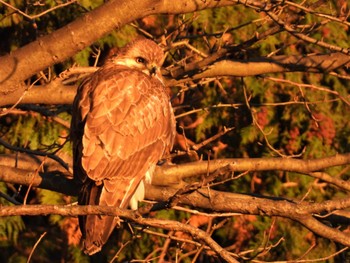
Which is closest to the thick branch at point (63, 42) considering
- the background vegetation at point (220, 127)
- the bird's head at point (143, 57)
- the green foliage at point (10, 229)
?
the bird's head at point (143, 57)

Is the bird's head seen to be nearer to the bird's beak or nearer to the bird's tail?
the bird's beak

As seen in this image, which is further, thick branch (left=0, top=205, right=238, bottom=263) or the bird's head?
the bird's head

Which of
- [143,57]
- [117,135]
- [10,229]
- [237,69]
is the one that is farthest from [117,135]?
[10,229]

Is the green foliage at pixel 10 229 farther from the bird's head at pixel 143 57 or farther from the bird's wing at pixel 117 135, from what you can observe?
the bird's wing at pixel 117 135

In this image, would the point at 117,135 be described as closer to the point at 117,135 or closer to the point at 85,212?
the point at 117,135

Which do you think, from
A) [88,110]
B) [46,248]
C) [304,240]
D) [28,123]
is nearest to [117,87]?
[88,110]

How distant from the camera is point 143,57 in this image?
649 centimetres

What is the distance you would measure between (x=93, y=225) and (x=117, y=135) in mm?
615

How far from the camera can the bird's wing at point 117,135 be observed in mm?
5535

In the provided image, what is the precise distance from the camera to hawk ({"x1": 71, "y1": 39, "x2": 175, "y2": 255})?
18.1 feet

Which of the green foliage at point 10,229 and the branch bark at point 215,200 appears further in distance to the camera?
the green foliage at point 10,229

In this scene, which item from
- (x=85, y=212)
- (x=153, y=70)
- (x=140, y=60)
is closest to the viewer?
(x=85, y=212)

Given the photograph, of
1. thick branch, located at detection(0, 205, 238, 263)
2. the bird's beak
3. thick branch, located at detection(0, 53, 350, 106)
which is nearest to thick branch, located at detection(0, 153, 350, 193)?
thick branch, located at detection(0, 53, 350, 106)

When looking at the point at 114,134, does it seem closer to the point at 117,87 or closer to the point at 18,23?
the point at 117,87
